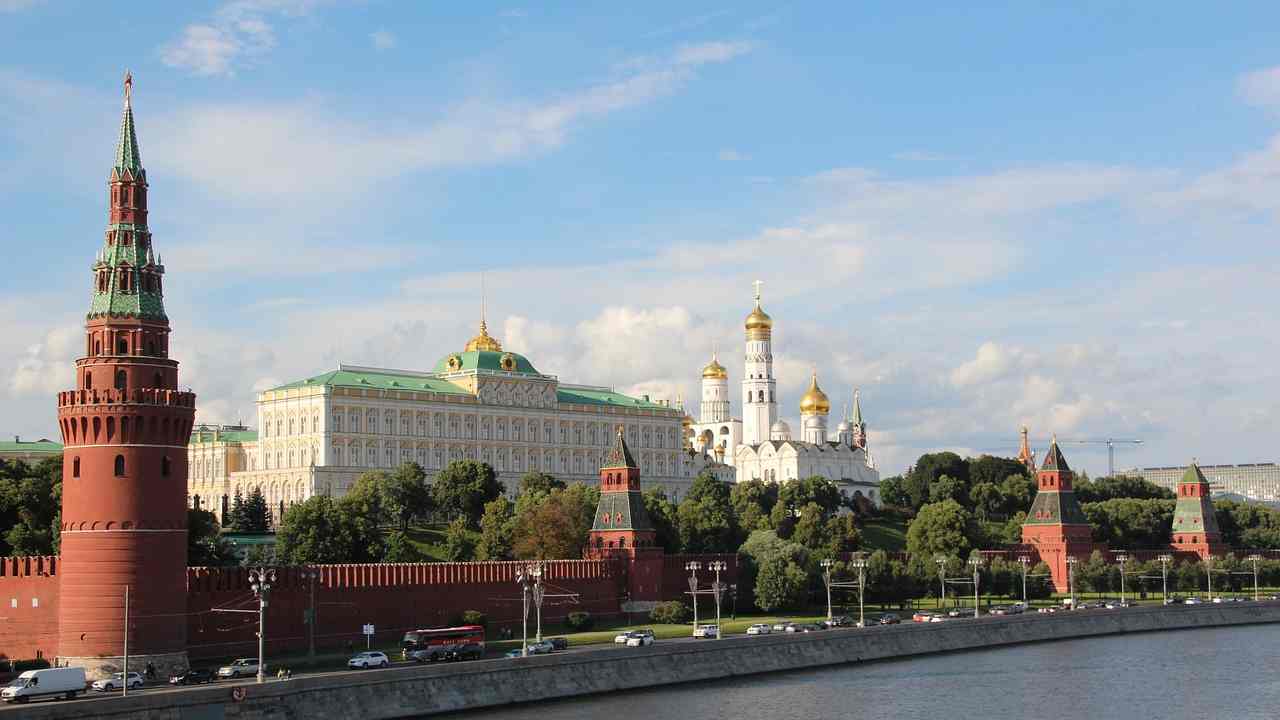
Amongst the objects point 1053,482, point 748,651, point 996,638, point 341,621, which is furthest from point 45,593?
point 1053,482

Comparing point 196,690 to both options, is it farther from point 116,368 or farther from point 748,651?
point 748,651

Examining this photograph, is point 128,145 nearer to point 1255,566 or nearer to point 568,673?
point 568,673

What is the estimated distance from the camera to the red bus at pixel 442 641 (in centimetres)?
6562

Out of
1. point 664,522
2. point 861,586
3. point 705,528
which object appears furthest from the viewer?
point 705,528

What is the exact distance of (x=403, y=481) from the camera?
11894 centimetres

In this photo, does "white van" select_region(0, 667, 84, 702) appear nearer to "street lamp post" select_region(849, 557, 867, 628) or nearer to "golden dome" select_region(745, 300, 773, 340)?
"street lamp post" select_region(849, 557, 867, 628)

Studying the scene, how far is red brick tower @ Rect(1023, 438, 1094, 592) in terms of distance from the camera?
12312 cm

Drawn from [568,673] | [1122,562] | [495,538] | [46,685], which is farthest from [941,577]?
[46,685]

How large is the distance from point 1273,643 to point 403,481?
185ft

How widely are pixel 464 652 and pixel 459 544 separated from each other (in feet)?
135

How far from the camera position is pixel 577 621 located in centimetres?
8419

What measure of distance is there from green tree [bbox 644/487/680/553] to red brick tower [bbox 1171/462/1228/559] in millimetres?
43926

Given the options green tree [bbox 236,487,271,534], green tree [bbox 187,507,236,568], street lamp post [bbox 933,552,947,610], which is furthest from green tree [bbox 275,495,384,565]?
street lamp post [bbox 933,552,947,610]

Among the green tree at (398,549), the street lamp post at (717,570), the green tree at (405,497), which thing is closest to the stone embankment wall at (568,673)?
the street lamp post at (717,570)
